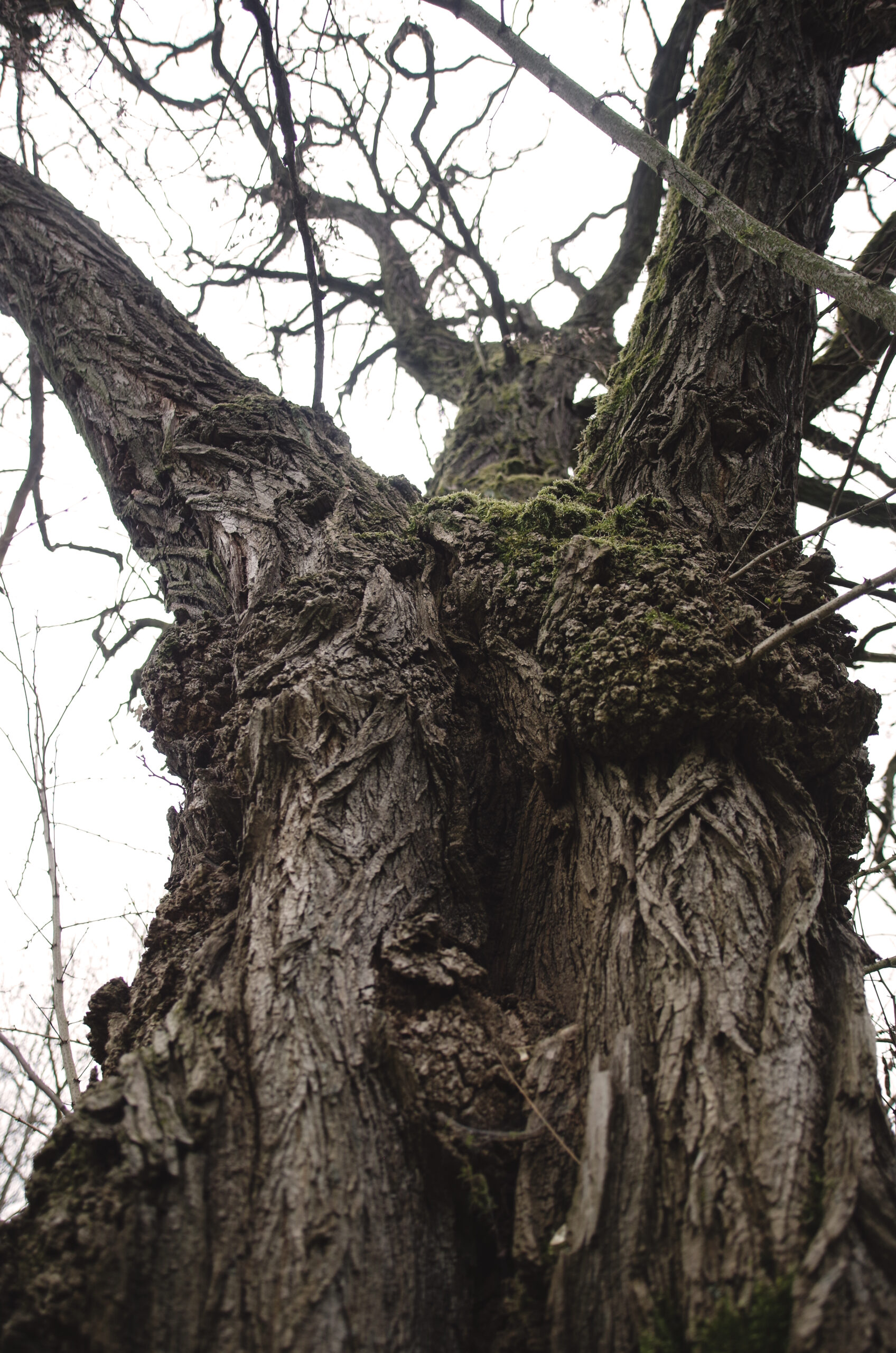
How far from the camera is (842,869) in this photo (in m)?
1.96

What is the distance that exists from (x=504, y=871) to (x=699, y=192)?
6.91 feet

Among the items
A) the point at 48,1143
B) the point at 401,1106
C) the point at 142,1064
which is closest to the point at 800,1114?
the point at 401,1106

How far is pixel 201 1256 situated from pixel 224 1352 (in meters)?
0.12

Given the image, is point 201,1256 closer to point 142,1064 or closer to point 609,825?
point 142,1064

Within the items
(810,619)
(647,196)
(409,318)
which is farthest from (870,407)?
(409,318)

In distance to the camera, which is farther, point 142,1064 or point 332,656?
point 332,656

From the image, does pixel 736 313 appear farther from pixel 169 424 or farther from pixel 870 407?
pixel 169 424

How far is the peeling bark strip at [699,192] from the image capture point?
1.89 metres

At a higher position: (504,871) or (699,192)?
(699,192)

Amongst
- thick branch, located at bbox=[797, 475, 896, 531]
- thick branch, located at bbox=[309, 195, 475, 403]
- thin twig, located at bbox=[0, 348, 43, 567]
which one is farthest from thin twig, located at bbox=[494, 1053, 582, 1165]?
thick branch, located at bbox=[309, 195, 475, 403]

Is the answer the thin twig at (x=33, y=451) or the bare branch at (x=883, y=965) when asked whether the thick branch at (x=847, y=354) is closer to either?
the bare branch at (x=883, y=965)

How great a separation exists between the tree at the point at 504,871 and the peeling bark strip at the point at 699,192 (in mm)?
410

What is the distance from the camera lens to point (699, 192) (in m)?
2.32

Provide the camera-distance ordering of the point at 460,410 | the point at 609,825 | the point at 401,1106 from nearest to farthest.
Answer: the point at 401,1106 → the point at 609,825 → the point at 460,410
